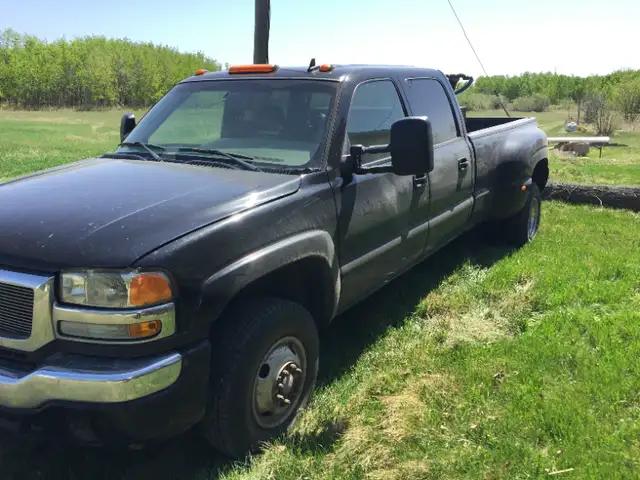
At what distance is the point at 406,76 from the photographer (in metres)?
4.53

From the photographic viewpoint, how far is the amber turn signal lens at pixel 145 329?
93.5 inches

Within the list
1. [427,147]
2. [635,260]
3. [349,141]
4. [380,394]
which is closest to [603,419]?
[380,394]

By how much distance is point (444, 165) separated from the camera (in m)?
4.62

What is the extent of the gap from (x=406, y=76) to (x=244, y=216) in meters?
2.30

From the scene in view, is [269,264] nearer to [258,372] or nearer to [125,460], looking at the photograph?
[258,372]

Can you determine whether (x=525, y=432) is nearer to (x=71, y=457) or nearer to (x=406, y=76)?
(x=71, y=457)

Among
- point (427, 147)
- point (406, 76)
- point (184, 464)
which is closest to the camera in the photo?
point (184, 464)

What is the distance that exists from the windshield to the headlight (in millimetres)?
1240

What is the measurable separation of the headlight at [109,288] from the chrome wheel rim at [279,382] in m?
0.71

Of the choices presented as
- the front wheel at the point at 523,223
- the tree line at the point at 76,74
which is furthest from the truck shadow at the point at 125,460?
the tree line at the point at 76,74

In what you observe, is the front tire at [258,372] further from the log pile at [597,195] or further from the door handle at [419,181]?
the log pile at [597,195]

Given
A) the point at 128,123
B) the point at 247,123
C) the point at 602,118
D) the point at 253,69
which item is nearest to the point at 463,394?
the point at 247,123

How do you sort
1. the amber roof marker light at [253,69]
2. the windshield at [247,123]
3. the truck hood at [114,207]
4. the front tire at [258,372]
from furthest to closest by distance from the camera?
the amber roof marker light at [253,69]
the windshield at [247,123]
the front tire at [258,372]
the truck hood at [114,207]

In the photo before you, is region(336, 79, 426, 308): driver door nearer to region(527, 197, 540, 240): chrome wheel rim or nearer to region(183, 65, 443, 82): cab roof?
region(183, 65, 443, 82): cab roof
